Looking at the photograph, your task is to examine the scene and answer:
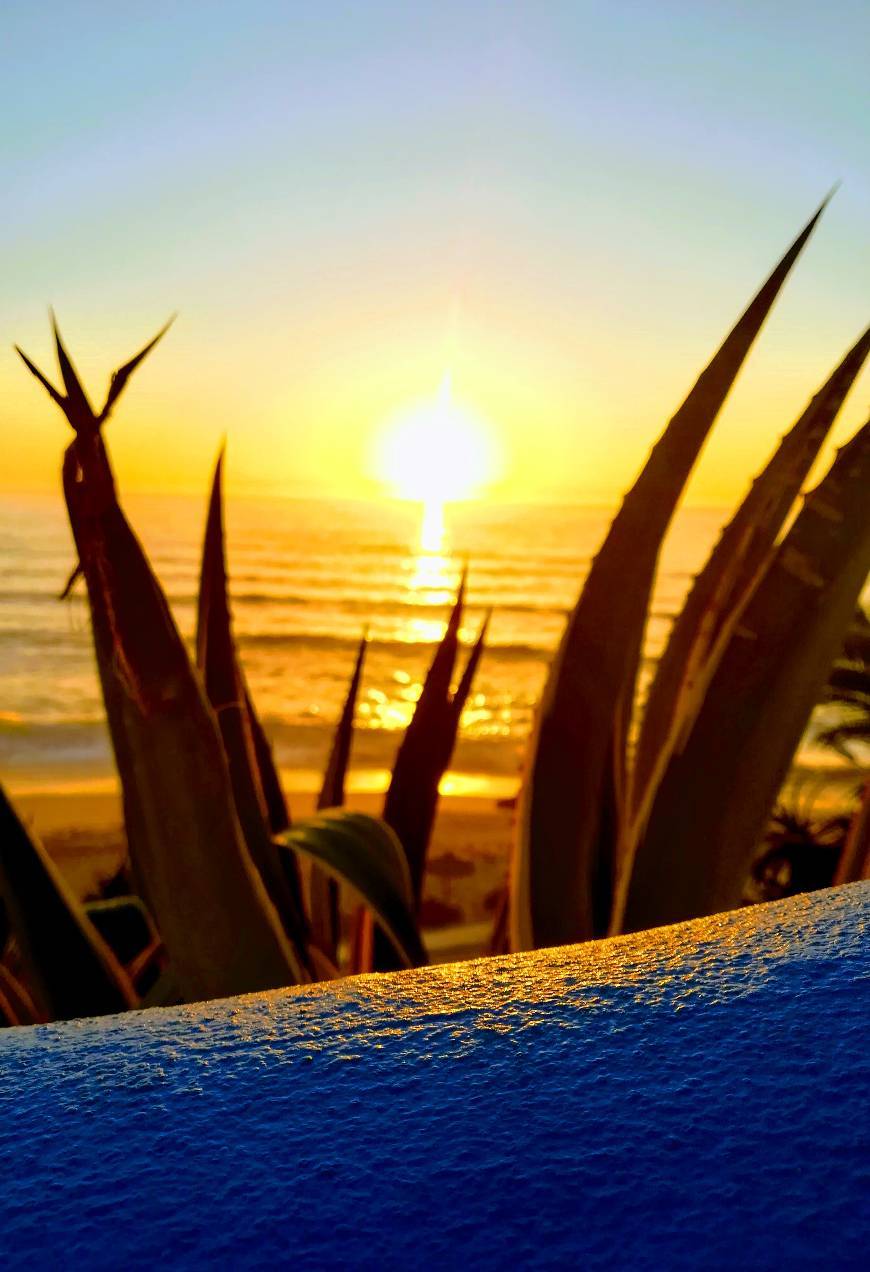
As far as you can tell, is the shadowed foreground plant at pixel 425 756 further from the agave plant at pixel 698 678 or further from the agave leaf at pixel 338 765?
the agave plant at pixel 698 678

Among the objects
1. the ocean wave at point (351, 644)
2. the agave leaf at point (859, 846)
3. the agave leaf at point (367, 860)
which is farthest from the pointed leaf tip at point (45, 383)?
the ocean wave at point (351, 644)

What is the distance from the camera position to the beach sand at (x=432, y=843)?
5.52 m

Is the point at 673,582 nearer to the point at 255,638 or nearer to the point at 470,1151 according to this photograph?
the point at 255,638

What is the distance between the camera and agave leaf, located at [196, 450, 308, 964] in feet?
4.58

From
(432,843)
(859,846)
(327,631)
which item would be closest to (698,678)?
(859,846)

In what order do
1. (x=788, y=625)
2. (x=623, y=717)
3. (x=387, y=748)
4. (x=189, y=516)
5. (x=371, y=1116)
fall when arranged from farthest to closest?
1. (x=189, y=516)
2. (x=387, y=748)
3. (x=623, y=717)
4. (x=788, y=625)
5. (x=371, y=1116)

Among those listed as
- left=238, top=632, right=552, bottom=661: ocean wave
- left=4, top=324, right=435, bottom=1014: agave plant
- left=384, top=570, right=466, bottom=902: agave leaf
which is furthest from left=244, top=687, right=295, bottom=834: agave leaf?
left=238, top=632, right=552, bottom=661: ocean wave

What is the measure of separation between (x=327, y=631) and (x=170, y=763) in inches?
620

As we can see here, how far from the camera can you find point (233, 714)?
1.49 m

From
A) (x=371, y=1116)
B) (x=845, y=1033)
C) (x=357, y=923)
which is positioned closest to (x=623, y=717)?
(x=357, y=923)

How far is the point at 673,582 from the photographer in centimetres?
2323

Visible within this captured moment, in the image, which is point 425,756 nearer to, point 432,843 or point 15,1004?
point 15,1004

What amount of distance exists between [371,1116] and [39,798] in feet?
26.1

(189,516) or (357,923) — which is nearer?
(357,923)
